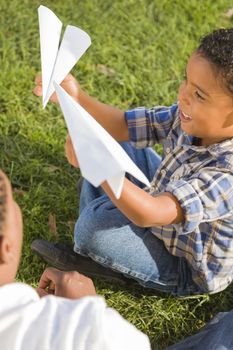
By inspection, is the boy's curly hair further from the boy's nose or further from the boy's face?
the boy's nose

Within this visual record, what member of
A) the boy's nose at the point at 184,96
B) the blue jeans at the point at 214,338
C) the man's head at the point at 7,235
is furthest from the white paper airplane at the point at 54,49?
the blue jeans at the point at 214,338

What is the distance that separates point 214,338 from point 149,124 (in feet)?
2.63

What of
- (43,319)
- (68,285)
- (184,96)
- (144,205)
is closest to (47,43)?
(184,96)

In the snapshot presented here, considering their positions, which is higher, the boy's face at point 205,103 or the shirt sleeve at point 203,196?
the boy's face at point 205,103

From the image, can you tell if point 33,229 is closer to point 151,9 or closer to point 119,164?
point 119,164

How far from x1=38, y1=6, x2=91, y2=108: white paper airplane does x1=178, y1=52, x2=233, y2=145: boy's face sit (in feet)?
1.18

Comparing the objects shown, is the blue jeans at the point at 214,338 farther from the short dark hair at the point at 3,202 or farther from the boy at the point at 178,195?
the short dark hair at the point at 3,202

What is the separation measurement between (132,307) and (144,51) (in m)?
1.50

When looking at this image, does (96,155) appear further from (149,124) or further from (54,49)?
(149,124)

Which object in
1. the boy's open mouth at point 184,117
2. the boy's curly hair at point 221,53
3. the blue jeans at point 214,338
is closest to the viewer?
the boy's curly hair at point 221,53

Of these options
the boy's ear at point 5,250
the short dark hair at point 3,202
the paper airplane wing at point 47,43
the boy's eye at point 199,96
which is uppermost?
the paper airplane wing at point 47,43

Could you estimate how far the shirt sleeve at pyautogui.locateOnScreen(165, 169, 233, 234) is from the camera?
192cm

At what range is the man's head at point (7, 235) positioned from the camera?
133 centimetres

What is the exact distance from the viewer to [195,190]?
1938 millimetres
